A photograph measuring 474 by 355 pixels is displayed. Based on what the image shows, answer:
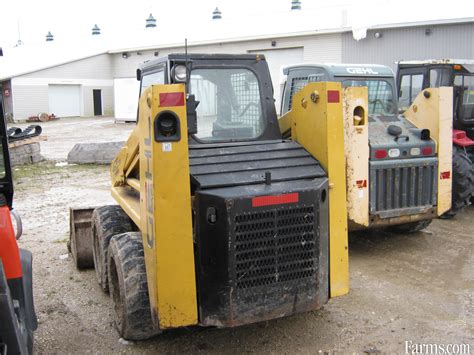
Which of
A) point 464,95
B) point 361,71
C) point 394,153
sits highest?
point 361,71

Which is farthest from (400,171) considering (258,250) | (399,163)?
(258,250)

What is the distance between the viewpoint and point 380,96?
7.59 meters

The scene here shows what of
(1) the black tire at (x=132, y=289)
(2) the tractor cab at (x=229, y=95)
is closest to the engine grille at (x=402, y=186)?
(2) the tractor cab at (x=229, y=95)

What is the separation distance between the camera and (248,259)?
12.1 feet

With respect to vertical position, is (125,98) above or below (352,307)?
above

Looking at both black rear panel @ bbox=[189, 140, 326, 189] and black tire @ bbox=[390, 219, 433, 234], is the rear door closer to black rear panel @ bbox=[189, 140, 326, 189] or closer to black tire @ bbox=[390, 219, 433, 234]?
black tire @ bbox=[390, 219, 433, 234]

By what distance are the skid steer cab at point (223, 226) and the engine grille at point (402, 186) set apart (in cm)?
229

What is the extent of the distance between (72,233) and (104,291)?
1.15 meters

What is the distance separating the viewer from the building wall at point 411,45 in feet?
61.3

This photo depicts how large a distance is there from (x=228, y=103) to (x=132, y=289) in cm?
174

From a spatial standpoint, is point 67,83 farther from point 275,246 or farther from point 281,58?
point 275,246

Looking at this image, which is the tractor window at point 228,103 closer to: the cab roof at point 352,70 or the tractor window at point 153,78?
the tractor window at point 153,78

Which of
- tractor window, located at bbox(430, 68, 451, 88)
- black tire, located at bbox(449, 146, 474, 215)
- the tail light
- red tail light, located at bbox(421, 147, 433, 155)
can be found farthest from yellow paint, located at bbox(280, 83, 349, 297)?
tractor window, located at bbox(430, 68, 451, 88)

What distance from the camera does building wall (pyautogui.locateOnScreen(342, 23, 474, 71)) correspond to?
735 inches
